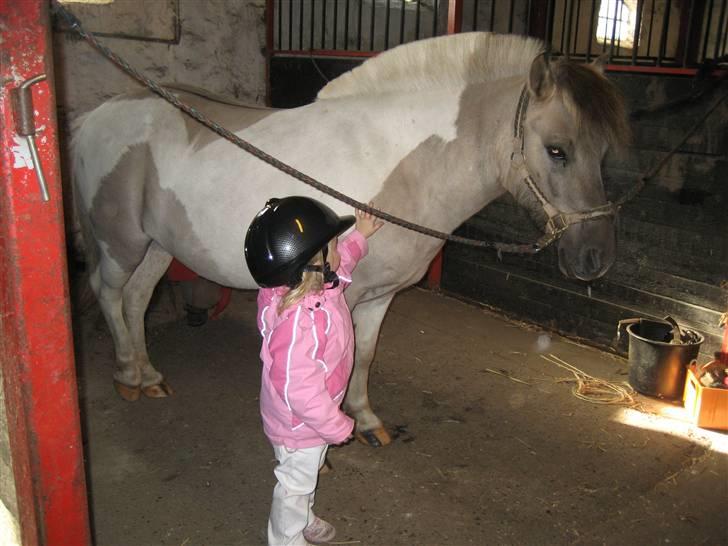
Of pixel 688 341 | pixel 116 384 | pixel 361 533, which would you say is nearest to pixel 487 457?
pixel 361 533

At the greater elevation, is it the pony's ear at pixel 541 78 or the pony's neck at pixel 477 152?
the pony's ear at pixel 541 78

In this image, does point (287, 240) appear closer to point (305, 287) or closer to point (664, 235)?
point (305, 287)

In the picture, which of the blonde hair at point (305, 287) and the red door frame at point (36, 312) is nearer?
the red door frame at point (36, 312)

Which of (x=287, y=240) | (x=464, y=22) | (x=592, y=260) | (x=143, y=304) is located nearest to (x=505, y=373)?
(x=592, y=260)

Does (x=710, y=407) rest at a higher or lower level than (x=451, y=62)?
lower

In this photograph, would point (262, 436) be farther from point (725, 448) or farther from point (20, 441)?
point (725, 448)

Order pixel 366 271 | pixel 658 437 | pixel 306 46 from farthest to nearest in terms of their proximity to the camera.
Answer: pixel 306 46 → pixel 658 437 → pixel 366 271

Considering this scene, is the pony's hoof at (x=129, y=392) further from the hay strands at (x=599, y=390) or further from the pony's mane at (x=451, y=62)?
the hay strands at (x=599, y=390)

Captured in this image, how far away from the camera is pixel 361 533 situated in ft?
7.45

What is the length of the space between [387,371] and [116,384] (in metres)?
1.57

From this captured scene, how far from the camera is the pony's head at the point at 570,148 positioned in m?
2.12

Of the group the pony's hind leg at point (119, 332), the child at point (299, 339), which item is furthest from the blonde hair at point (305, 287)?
the pony's hind leg at point (119, 332)

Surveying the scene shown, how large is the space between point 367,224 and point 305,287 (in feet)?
1.96

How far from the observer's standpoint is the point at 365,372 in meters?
2.89
